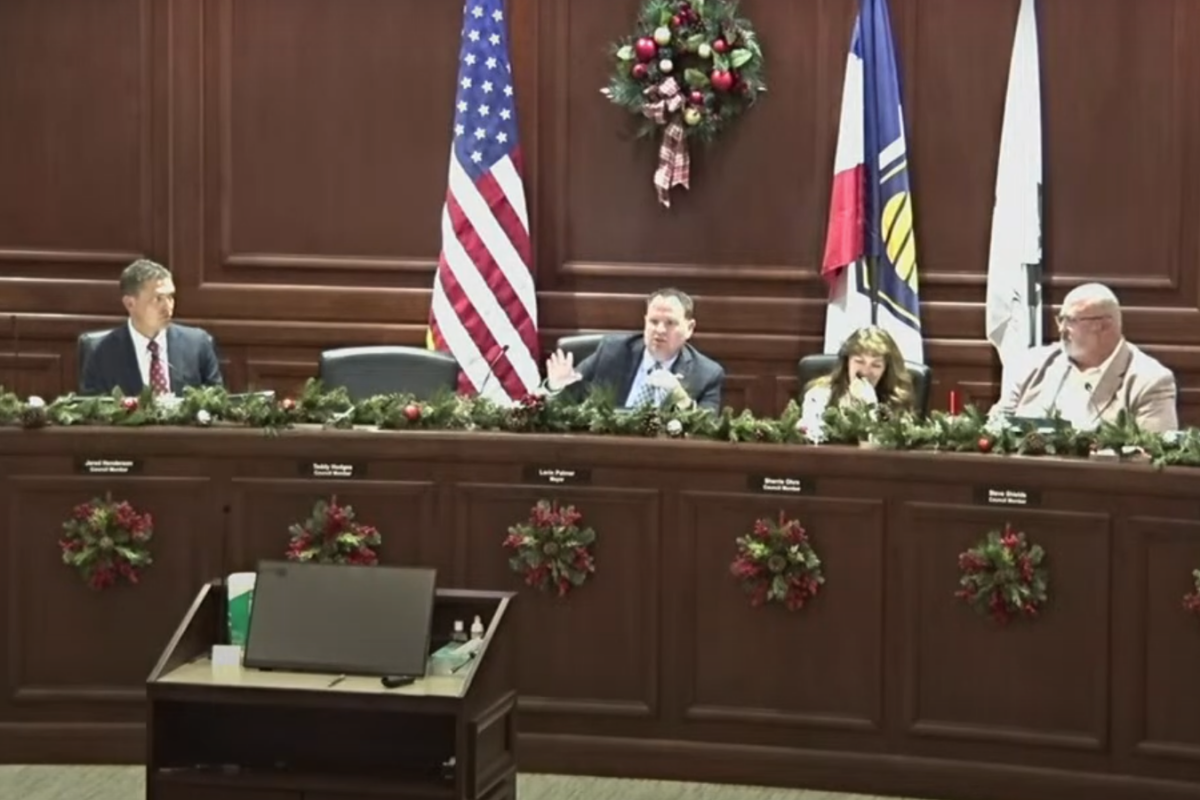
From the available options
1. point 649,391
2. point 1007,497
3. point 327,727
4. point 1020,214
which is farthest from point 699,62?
point 327,727

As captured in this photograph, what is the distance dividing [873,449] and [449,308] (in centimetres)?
336

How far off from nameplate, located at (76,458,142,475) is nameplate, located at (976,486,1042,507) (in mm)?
2546

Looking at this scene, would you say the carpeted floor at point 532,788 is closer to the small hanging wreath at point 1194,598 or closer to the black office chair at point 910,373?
the small hanging wreath at point 1194,598

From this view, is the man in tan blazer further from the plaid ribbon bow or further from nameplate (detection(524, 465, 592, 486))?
the plaid ribbon bow

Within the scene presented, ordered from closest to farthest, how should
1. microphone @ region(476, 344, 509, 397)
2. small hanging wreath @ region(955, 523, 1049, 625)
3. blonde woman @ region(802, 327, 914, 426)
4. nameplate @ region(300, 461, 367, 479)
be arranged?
small hanging wreath @ region(955, 523, 1049, 625), nameplate @ region(300, 461, 367, 479), blonde woman @ region(802, 327, 914, 426), microphone @ region(476, 344, 509, 397)

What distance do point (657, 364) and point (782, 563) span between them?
5.30 feet

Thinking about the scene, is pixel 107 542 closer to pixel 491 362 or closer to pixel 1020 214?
pixel 491 362

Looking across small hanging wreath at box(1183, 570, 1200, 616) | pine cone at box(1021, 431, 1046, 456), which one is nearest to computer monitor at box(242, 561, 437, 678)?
pine cone at box(1021, 431, 1046, 456)

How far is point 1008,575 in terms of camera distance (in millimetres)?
6418

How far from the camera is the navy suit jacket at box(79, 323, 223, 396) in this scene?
27.8 feet

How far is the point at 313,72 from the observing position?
10.1 m

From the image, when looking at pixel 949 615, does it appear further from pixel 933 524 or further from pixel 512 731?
pixel 512 731

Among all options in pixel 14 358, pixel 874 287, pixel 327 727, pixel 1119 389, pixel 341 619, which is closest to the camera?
pixel 341 619

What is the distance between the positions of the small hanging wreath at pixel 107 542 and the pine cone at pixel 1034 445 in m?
2.64
